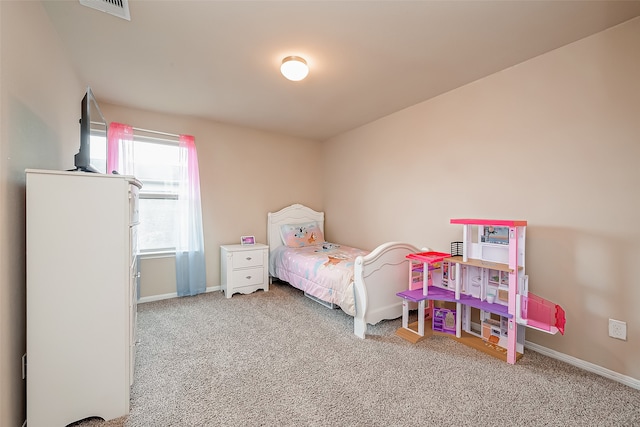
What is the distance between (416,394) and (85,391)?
6.19ft

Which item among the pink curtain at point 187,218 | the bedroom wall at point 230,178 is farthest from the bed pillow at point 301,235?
the pink curtain at point 187,218

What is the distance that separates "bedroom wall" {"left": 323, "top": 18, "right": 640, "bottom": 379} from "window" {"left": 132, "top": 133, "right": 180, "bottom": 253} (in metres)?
3.14

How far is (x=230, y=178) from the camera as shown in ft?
12.7

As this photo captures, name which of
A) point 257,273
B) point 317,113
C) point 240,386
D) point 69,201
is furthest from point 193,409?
point 317,113

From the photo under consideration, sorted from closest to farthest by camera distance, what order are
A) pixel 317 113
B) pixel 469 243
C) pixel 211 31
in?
pixel 211 31 → pixel 469 243 → pixel 317 113

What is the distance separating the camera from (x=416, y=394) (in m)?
1.65

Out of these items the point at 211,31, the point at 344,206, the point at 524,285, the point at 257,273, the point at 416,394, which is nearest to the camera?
the point at 416,394

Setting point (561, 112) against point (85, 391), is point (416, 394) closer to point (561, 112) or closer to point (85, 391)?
point (85, 391)

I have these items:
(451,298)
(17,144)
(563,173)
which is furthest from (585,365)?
(17,144)

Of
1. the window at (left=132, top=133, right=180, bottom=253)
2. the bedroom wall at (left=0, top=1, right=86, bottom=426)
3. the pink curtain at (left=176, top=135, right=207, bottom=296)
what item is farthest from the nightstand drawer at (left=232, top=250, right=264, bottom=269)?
the bedroom wall at (left=0, top=1, right=86, bottom=426)

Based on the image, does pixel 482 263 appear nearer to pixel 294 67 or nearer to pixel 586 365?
pixel 586 365

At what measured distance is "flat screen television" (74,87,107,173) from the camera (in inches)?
64.1

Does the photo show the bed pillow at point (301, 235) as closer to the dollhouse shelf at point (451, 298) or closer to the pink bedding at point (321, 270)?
the pink bedding at point (321, 270)

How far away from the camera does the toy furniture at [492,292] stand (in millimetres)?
1971
